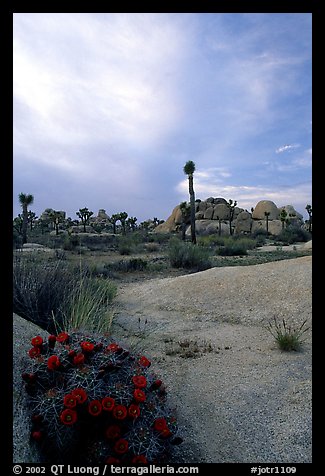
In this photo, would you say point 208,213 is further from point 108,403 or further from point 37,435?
point 37,435

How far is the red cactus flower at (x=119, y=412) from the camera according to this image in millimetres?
2562

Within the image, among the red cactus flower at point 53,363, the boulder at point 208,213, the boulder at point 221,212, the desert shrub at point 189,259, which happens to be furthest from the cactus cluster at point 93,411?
the boulder at point 208,213

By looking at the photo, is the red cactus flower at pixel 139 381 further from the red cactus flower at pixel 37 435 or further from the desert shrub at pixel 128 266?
the desert shrub at pixel 128 266

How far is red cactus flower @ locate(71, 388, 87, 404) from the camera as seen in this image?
8.43 ft

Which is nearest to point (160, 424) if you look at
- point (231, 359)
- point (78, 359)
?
point (78, 359)

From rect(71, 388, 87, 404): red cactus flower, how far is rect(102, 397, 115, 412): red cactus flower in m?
0.13

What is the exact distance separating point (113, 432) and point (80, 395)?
12.5 inches

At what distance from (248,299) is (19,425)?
7.30 metres

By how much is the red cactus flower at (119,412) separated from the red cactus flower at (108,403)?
3cm

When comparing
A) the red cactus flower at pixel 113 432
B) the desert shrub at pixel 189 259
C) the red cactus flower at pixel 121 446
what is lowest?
the red cactus flower at pixel 121 446

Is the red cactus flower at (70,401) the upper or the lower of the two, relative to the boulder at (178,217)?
lower

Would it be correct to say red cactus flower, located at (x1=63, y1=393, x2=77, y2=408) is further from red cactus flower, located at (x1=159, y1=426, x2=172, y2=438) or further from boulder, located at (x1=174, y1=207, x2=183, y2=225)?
boulder, located at (x1=174, y1=207, x2=183, y2=225)

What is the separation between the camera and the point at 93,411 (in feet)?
8.40

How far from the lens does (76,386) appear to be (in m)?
2.79
